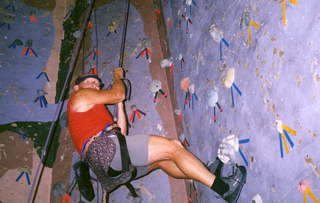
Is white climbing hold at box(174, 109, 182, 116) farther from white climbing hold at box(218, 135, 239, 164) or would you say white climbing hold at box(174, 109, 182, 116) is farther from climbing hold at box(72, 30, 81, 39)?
climbing hold at box(72, 30, 81, 39)

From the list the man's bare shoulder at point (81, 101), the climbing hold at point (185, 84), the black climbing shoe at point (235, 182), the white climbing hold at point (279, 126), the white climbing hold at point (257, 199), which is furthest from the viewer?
Answer: the climbing hold at point (185, 84)

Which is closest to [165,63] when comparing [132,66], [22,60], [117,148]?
[132,66]

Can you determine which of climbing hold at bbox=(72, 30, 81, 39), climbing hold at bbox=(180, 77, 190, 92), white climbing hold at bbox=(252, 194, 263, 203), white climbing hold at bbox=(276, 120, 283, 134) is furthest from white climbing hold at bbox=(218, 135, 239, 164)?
climbing hold at bbox=(72, 30, 81, 39)

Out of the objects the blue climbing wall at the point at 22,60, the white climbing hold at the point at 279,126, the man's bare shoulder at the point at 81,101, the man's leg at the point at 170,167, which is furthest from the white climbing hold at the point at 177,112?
the blue climbing wall at the point at 22,60

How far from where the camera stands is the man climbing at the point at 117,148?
133 cm

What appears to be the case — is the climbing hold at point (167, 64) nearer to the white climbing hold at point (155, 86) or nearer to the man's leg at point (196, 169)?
the white climbing hold at point (155, 86)

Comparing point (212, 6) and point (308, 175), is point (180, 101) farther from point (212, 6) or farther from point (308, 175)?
point (308, 175)

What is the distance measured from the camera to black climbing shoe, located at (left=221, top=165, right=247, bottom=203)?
1222 millimetres

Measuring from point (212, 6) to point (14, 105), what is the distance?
87.3 inches

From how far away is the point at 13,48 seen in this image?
2.81m

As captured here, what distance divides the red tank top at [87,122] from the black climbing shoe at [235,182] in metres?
0.82

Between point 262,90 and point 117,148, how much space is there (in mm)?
841

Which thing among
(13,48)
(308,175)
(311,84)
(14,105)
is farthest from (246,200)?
(13,48)

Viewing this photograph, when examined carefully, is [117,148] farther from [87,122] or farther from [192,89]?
[192,89]
